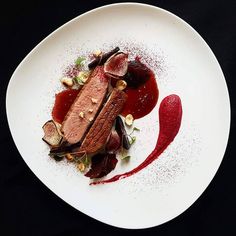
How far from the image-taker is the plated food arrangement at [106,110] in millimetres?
2568

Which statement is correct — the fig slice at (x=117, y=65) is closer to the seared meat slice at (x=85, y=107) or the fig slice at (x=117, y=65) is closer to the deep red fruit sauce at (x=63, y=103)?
the seared meat slice at (x=85, y=107)

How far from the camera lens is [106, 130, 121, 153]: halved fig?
2.56 meters

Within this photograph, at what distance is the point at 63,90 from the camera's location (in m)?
2.62

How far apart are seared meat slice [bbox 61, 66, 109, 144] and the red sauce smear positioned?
333 millimetres

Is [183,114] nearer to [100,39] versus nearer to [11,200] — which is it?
[100,39]

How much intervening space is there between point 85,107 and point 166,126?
19.8 inches

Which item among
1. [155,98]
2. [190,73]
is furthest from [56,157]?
[190,73]

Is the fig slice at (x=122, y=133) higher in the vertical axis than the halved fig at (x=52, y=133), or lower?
higher

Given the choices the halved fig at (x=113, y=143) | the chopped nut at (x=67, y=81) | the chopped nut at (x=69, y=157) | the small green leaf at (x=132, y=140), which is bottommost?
the chopped nut at (x=69, y=157)

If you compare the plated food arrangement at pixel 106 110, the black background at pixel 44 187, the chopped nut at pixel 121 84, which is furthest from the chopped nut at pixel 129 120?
the black background at pixel 44 187

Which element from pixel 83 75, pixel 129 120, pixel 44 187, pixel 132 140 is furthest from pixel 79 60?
pixel 44 187

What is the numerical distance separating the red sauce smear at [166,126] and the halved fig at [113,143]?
0.17 metres

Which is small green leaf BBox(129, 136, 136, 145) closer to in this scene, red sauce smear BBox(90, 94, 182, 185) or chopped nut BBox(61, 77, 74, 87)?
red sauce smear BBox(90, 94, 182, 185)

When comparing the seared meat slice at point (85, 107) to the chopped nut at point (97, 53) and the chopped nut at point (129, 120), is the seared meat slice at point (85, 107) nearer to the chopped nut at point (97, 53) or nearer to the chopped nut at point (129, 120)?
the chopped nut at point (97, 53)
